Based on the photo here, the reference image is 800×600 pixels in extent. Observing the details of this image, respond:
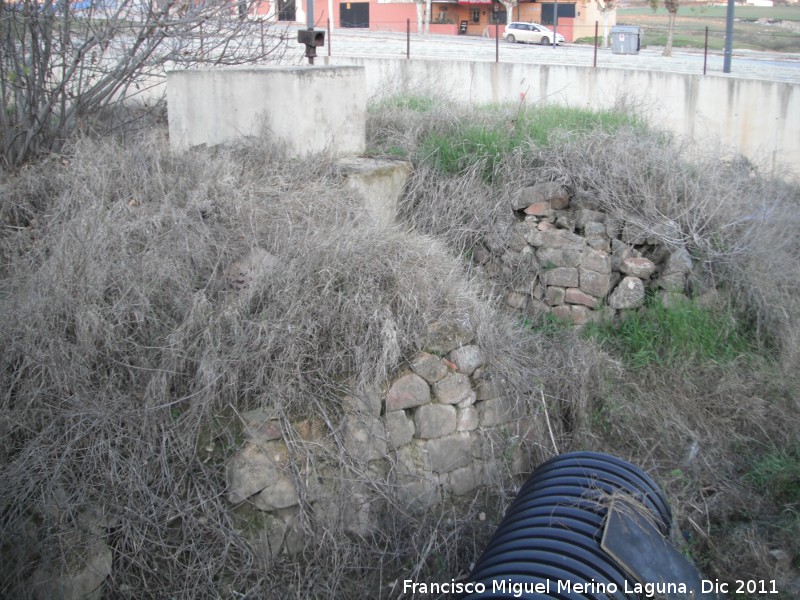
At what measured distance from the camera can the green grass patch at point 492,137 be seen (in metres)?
7.54

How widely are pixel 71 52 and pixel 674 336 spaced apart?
6082 millimetres

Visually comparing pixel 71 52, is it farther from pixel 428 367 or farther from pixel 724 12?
pixel 724 12

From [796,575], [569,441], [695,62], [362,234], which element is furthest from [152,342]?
[695,62]

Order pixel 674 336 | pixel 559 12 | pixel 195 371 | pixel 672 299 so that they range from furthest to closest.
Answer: pixel 559 12 → pixel 672 299 → pixel 674 336 → pixel 195 371

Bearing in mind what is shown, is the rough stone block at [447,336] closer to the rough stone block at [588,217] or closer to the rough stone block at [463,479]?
the rough stone block at [463,479]

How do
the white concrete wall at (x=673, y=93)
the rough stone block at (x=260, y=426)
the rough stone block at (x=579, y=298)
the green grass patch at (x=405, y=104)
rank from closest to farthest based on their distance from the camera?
the rough stone block at (x=260, y=426), the rough stone block at (x=579, y=298), the green grass patch at (x=405, y=104), the white concrete wall at (x=673, y=93)

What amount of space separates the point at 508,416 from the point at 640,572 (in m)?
1.85

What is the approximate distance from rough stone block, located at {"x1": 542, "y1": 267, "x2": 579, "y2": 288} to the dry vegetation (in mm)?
524

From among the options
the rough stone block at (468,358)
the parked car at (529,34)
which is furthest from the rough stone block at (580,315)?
the parked car at (529,34)

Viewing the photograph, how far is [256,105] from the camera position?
7.00 m

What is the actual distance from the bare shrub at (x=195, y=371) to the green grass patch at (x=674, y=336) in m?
1.04

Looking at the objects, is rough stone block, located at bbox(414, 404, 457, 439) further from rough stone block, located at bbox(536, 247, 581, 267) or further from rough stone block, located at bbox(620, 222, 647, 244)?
rough stone block, located at bbox(620, 222, 647, 244)

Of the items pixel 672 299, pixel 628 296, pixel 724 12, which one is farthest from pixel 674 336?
pixel 724 12

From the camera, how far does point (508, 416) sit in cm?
531
